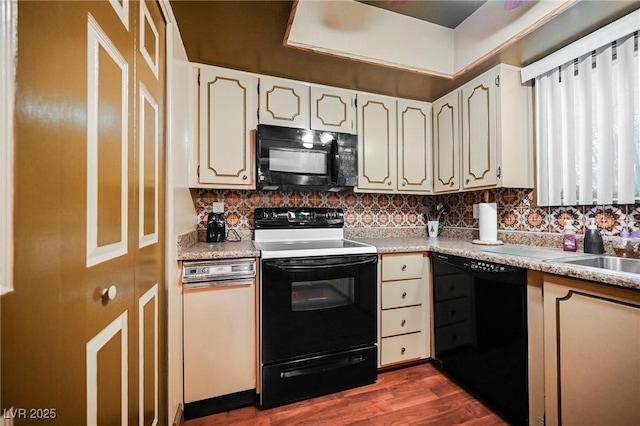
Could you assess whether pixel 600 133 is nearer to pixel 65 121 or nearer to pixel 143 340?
pixel 65 121

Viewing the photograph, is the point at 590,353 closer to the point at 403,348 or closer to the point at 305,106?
the point at 403,348

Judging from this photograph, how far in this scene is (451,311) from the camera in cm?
181

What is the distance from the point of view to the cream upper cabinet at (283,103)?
1.97 m

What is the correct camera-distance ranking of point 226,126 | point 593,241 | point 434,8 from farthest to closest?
1. point 226,126
2. point 434,8
3. point 593,241

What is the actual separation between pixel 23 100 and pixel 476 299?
6.48ft

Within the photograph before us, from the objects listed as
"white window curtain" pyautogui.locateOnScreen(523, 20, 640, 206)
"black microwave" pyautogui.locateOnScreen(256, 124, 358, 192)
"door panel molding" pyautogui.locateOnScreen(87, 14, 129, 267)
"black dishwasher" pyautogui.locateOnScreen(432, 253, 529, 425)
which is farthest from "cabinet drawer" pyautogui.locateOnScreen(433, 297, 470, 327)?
"door panel molding" pyautogui.locateOnScreen(87, 14, 129, 267)

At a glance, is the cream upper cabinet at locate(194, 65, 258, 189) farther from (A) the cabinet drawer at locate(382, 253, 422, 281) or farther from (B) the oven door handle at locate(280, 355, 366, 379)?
(B) the oven door handle at locate(280, 355, 366, 379)

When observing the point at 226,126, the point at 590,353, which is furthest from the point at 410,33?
the point at 590,353

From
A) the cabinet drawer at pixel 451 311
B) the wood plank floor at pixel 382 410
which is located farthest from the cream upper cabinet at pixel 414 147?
the wood plank floor at pixel 382 410

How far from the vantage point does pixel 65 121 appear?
0.54 meters

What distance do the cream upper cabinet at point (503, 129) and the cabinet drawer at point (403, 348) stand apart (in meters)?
1.23

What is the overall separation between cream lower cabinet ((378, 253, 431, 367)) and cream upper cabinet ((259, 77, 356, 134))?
3.69ft

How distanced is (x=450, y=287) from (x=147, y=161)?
1865 millimetres

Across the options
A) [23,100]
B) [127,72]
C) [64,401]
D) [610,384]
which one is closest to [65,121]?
[23,100]
